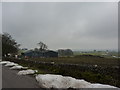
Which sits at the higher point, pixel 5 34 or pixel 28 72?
pixel 5 34

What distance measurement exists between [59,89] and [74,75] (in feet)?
11.4

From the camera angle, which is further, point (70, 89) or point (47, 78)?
point (47, 78)

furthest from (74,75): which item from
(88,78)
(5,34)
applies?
(5,34)

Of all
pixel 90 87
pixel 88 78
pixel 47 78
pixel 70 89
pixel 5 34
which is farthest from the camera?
pixel 5 34

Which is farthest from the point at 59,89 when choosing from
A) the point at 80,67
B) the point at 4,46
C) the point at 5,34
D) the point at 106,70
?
the point at 5,34

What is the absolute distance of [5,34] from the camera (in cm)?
6500

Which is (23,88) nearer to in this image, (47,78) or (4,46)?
(47,78)

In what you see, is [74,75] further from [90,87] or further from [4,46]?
[4,46]

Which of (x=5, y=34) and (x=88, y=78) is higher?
(x=5, y=34)

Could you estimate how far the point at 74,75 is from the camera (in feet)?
38.5

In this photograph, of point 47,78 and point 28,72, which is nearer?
point 47,78

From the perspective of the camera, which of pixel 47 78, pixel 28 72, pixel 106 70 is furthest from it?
pixel 28 72

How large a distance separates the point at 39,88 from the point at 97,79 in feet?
10.8

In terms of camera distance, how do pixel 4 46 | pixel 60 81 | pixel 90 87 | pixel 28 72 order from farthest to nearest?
pixel 4 46 → pixel 28 72 → pixel 60 81 → pixel 90 87
